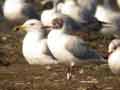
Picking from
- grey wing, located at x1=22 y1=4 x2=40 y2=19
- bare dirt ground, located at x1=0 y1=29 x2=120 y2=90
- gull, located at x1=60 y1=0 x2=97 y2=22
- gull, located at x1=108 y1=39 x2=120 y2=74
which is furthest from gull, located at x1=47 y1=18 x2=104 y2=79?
grey wing, located at x1=22 y1=4 x2=40 y2=19

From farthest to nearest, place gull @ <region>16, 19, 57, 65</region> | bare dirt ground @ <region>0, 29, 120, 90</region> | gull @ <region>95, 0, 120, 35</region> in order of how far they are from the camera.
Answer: gull @ <region>95, 0, 120, 35</region> < gull @ <region>16, 19, 57, 65</region> < bare dirt ground @ <region>0, 29, 120, 90</region>

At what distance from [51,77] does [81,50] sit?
92 centimetres

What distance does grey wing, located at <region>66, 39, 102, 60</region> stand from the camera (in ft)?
38.7

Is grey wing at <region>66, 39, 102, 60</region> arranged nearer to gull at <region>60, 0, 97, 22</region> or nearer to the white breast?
the white breast

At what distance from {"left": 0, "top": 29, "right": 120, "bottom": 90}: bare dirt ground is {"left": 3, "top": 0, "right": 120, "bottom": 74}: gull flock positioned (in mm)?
182

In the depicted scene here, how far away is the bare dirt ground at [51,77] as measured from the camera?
1049 centimetres

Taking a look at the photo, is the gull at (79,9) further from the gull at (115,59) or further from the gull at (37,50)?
the gull at (115,59)

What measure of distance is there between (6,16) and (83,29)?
8.00ft

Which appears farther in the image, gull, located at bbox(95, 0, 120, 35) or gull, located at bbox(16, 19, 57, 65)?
gull, located at bbox(95, 0, 120, 35)

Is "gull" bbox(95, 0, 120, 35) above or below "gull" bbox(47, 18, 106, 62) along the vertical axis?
below

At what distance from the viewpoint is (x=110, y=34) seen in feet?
53.5

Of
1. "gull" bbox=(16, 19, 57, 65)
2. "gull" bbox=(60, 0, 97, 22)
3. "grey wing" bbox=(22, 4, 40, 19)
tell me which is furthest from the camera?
"grey wing" bbox=(22, 4, 40, 19)

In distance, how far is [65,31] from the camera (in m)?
12.2

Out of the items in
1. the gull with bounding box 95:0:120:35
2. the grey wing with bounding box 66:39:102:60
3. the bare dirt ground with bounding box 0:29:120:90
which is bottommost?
the gull with bounding box 95:0:120:35
